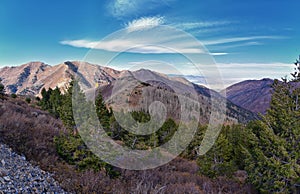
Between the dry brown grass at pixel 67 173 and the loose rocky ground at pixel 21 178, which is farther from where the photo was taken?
the dry brown grass at pixel 67 173

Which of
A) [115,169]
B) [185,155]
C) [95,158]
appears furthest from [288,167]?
[185,155]

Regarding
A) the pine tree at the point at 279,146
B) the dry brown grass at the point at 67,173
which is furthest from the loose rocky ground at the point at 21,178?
the pine tree at the point at 279,146

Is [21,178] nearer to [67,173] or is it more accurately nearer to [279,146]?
[67,173]

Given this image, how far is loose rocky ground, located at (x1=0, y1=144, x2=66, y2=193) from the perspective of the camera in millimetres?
7152

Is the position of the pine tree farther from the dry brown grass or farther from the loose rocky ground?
the loose rocky ground

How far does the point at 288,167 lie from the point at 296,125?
8.76ft

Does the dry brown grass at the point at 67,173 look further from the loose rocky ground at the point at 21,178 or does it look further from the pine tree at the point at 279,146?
the pine tree at the point at 279,146

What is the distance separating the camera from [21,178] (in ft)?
25.7

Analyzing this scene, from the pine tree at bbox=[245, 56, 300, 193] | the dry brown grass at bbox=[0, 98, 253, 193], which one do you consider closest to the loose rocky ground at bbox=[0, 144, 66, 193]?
the dry brown grass at bbox=[0, 98, 253, 193]

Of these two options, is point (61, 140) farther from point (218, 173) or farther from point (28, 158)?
point (218, 173)

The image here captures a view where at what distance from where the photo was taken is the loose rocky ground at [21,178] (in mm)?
7152

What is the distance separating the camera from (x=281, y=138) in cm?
1479

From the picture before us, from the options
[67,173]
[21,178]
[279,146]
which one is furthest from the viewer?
[279,146]

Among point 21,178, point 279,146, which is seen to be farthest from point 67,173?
point 279,146
